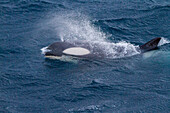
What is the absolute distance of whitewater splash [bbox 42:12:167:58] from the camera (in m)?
23.7

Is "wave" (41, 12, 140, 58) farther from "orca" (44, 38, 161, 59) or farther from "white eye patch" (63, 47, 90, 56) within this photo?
"white eye patch" (63, 47, 90, 56)

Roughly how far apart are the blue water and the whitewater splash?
0.04 meters

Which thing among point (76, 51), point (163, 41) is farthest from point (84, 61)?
point (163, 41)

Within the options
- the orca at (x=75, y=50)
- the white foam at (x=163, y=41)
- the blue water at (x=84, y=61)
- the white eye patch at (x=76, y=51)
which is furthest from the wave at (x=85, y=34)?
the white foam at (x=163, y=41)

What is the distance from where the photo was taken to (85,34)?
26.9 meters

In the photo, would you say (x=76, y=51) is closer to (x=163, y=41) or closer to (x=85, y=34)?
(x=85, y=34)

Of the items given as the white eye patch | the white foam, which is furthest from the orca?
the white foam

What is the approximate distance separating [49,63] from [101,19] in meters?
9.34

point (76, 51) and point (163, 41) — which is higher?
point (163, 41)

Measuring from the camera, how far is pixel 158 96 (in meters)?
18.8

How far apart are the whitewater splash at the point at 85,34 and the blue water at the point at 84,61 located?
4 cm

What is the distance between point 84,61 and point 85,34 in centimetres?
504

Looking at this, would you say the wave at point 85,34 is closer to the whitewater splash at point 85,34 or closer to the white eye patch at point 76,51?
the whitewater splash at point 85,34

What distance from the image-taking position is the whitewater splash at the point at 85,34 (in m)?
23.7
